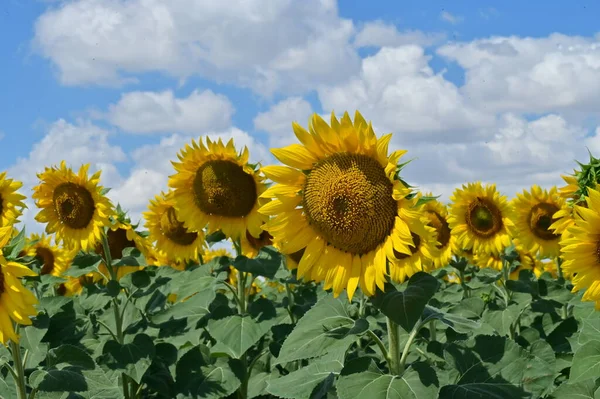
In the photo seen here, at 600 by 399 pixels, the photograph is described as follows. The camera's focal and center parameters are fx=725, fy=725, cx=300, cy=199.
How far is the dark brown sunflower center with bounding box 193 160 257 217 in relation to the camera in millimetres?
6094

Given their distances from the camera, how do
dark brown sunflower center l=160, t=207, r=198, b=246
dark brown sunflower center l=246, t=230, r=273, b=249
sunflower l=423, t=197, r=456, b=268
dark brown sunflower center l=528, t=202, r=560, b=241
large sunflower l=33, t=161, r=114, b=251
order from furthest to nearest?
dark brown sunflower center l=528, t=202, r=560, b=241
sunflower l=423, t=197, r=456, b=268
dark brown sunflower center l=160, t=207, r=198, b=246
dark brown sunflower center l=246, t=230, r=273, b=249
large sunflower l=33, t=161, r=114, b=251

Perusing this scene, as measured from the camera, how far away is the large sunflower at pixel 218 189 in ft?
20.0

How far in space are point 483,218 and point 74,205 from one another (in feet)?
15.2

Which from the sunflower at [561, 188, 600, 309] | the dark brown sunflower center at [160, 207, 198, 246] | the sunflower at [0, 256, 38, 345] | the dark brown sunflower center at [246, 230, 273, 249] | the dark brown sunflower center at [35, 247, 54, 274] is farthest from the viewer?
the dark brown sunflower center at [35, 247, 54, 274]

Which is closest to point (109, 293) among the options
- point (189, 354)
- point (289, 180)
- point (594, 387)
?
point (189, 354)

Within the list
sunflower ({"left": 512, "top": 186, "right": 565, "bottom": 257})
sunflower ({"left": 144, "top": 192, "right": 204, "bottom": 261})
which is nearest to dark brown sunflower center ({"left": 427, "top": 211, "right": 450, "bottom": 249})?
sunflower ({"left": 512, "top": 186, "right": 565, "bottom": 257})

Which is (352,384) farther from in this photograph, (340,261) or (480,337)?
(480,337)

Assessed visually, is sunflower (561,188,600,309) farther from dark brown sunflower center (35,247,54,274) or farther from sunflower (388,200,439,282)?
dark brown sunflower center (35,247,54,274)

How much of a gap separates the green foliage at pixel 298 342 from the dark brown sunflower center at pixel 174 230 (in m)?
0.96

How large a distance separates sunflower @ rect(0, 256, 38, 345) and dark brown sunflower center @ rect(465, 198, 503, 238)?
230 inches

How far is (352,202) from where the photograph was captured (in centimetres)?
365

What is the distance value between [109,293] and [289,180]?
8.96 feet

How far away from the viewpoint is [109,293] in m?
5.96

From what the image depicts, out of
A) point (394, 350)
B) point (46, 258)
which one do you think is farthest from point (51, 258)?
point (394, 350)
